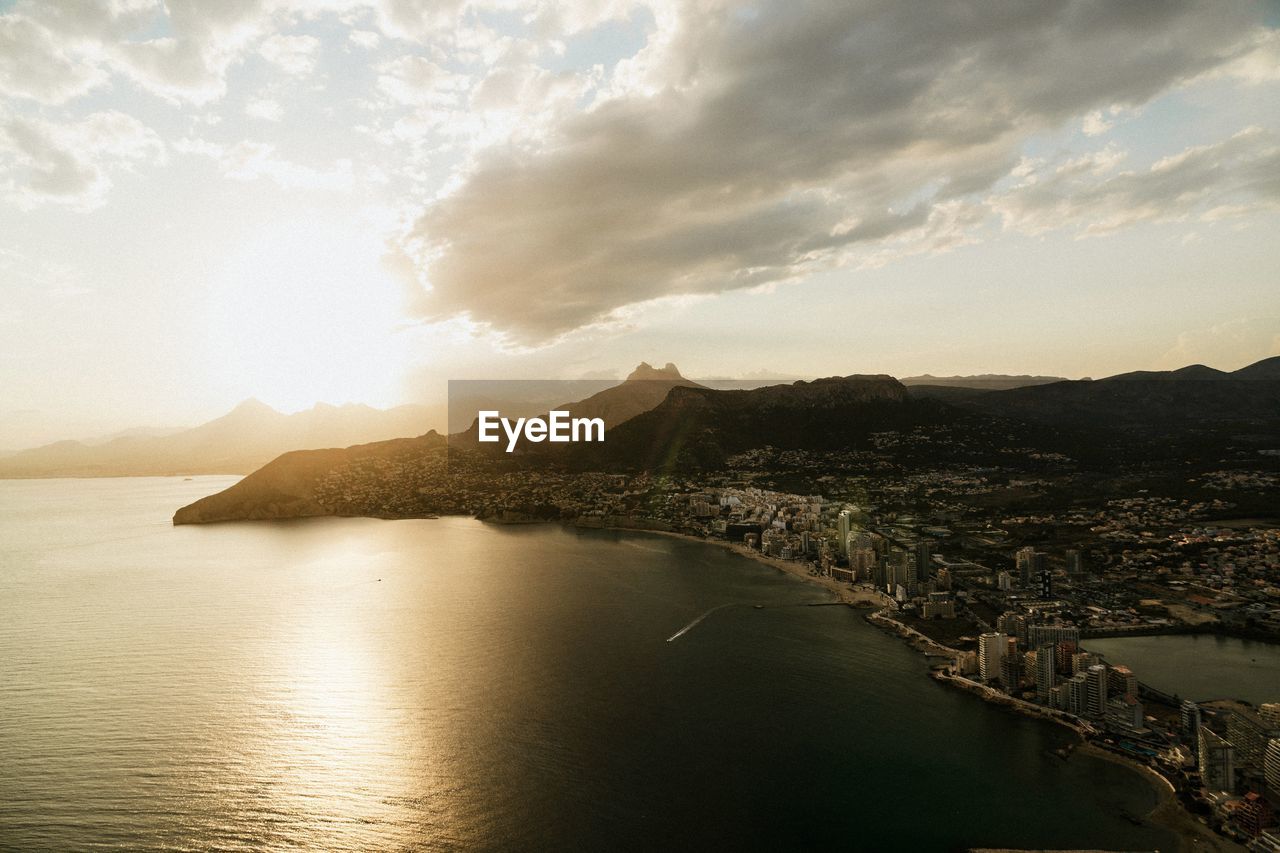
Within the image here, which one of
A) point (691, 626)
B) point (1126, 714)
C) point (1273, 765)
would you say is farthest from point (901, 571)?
point (1273, 765)

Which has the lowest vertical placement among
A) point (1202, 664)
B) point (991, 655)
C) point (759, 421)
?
point (1202, 664)

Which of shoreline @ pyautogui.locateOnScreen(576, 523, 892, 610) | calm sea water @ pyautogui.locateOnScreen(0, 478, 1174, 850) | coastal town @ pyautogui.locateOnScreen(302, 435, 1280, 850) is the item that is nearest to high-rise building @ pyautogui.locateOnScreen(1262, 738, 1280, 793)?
coastal town @ pyautogui.locateOnScreen(302, 435, 1280, 850)

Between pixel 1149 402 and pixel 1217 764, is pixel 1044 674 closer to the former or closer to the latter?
pixel 1217 764

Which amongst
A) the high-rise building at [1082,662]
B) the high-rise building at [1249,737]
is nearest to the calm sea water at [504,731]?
the high-rise building at [1249,737]

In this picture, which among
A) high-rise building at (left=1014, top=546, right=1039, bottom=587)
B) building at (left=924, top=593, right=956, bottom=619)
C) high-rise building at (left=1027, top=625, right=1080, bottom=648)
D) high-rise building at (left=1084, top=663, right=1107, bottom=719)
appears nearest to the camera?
high-rise building at (left=1084, top=663, right=1107, bottom=719)

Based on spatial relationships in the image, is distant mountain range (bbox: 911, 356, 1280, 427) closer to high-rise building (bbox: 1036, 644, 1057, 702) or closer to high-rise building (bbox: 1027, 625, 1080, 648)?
high-rise building (bbox: 1027, 625, 1080, 648)

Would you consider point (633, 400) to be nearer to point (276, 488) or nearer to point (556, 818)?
point (276, 488)
